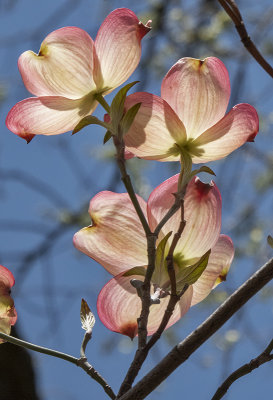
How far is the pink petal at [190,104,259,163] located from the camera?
28 cm

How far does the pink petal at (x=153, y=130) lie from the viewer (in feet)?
0.93

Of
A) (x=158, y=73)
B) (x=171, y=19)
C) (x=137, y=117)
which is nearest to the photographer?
(x=137, y=117)

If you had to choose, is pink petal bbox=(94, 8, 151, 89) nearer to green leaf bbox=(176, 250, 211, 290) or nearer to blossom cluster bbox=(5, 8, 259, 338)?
blossom cluster bbox=(5, 8, 259, 338)

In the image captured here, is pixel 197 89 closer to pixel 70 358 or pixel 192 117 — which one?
pixel 192 117

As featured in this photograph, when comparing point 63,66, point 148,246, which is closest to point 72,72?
point 63,66

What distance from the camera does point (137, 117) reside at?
28 centimetres

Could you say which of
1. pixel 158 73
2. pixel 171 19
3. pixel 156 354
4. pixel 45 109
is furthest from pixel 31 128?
pixel 158 73

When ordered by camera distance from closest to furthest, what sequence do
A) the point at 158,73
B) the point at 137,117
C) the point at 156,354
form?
the point at 137,117, the point at 156,354, the point at 158,73

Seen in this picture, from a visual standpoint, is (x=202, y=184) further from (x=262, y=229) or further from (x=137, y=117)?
(x=262, y=229)

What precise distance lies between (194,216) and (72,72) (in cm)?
10

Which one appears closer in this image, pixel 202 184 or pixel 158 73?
pixel 202 184

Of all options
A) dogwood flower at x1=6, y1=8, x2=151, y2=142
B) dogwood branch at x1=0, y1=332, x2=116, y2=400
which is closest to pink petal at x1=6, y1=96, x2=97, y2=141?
dogwood flower at x1=6, y1=8, x2=151, y2=142

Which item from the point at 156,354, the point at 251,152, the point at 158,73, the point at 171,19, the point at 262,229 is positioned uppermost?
the point at 171,19

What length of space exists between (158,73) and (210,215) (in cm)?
173
